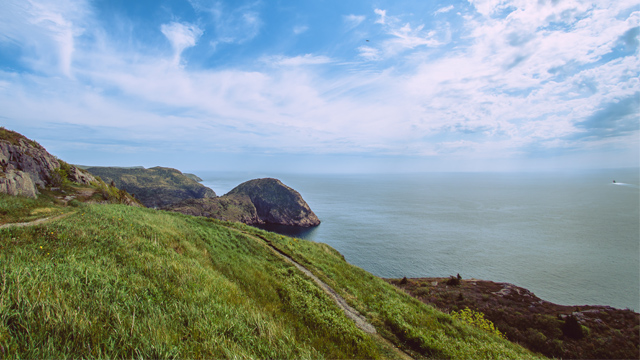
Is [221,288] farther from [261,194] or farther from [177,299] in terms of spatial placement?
[261,194]

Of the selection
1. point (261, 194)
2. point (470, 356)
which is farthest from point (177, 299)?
point (261, 194)

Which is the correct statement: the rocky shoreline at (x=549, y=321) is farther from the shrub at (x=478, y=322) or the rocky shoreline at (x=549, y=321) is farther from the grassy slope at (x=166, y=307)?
the grassy slope at (x=166, y=307)

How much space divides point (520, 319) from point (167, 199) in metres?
154

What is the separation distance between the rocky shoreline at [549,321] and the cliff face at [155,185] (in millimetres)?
135333

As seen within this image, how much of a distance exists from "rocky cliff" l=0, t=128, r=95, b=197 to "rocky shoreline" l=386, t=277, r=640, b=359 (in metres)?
42.1

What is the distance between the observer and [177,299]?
7035mm

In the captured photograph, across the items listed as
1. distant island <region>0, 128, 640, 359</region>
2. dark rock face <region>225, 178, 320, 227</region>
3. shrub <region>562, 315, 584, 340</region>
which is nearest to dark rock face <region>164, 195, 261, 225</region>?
dark rock face <region>225, 178, 320, 227</region>

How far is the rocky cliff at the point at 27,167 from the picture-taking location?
21.0 meters

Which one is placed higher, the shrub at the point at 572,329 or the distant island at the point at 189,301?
the distant island at the point at 189,301

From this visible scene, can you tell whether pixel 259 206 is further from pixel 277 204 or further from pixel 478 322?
pixel 478 322

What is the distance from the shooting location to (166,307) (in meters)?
6.32

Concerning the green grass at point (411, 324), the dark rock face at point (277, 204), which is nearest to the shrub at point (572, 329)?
the green grass at point (411, 324)

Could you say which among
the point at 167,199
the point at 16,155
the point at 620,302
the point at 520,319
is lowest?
the point at 620,302

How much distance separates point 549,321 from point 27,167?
2705 inches
